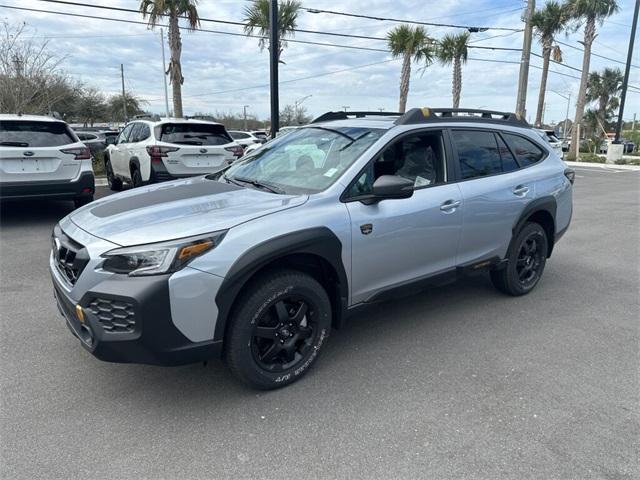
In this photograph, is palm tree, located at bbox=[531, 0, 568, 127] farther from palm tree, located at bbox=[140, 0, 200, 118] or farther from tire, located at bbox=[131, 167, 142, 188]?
tire, located at bbox=[131, 167, 142, 188]

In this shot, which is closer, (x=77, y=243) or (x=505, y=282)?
(x=77, y=243)

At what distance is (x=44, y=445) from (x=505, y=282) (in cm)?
392

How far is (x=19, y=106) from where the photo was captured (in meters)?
14.6

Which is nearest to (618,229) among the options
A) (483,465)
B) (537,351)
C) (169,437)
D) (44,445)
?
(537,351)

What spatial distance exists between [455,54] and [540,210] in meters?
24.0

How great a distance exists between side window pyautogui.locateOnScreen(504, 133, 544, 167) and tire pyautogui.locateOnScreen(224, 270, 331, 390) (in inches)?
104

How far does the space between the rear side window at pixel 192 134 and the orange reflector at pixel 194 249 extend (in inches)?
253

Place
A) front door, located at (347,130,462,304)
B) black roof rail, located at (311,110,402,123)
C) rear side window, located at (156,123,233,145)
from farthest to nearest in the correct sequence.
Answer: rear side window, located at (156,123,233,145), black roof rail, located at (311,110,402,123), front door, located at (347,130,462,304)

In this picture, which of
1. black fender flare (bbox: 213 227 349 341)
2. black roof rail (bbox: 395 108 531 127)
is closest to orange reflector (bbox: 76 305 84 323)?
black fender flare (bbox: 213 227 349 341)

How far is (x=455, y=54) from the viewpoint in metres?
25.8

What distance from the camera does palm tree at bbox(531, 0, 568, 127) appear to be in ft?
88.4

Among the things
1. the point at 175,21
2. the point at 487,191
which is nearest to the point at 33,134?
the point at 487,191

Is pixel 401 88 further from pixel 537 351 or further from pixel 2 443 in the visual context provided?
pixel 2 443

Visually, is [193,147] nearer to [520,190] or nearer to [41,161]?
[41,161]
